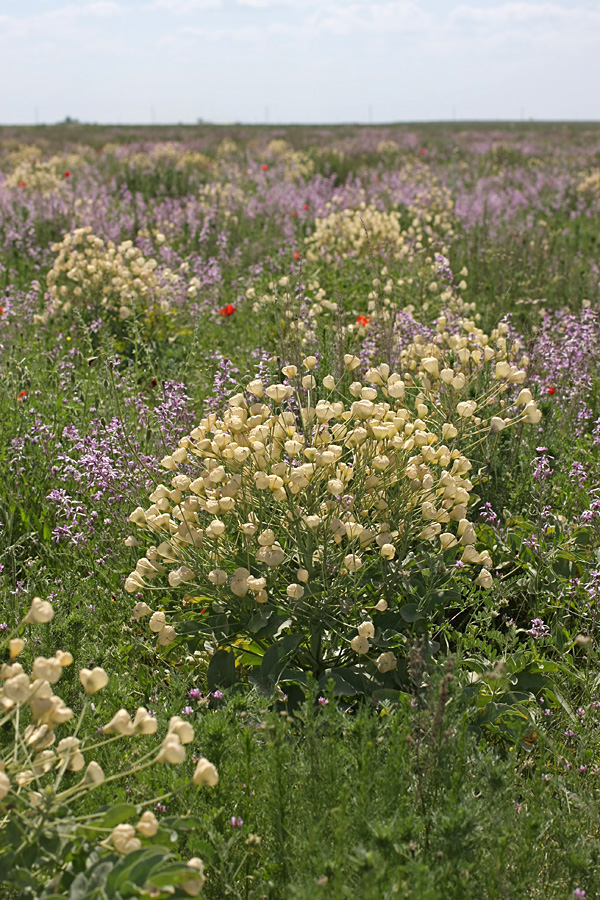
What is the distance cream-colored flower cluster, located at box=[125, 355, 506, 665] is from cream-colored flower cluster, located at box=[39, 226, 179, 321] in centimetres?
281

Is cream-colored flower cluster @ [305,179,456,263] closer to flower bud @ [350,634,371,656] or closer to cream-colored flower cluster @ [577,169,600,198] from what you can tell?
flower bud @ [350,634,371,656]

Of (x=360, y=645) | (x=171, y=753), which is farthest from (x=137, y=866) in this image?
(x=360, y=645)

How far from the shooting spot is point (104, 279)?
502 centimetres

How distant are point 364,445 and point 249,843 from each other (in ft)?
3.99

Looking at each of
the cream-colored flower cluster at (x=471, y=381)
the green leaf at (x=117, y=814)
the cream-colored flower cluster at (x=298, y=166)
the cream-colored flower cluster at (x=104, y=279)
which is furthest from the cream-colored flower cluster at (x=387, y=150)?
the green leaf at (x=117, y=814)

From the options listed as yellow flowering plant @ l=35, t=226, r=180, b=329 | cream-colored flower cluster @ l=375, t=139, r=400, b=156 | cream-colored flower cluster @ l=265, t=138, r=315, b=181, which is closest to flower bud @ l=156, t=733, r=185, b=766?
yellow flowering plant @ l=35, t=226, r=180, b=329

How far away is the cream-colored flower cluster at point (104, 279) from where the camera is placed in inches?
191

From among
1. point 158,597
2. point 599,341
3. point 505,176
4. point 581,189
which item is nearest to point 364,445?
point 158,597

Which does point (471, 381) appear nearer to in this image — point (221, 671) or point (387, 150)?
point (221, 671)

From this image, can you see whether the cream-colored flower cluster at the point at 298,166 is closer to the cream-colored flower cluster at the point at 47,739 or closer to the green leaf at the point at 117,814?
the cream-colored flower cluster at the point at 47,739

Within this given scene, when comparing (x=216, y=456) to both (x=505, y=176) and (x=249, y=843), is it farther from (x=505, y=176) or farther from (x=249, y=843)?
(x=505, y=176)

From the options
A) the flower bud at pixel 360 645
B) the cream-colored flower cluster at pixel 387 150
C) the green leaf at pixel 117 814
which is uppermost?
the cream-colored flower cluster at pixel 387 150

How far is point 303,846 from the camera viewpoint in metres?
1.52

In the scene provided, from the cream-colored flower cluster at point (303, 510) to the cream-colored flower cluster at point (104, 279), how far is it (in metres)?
2.81
